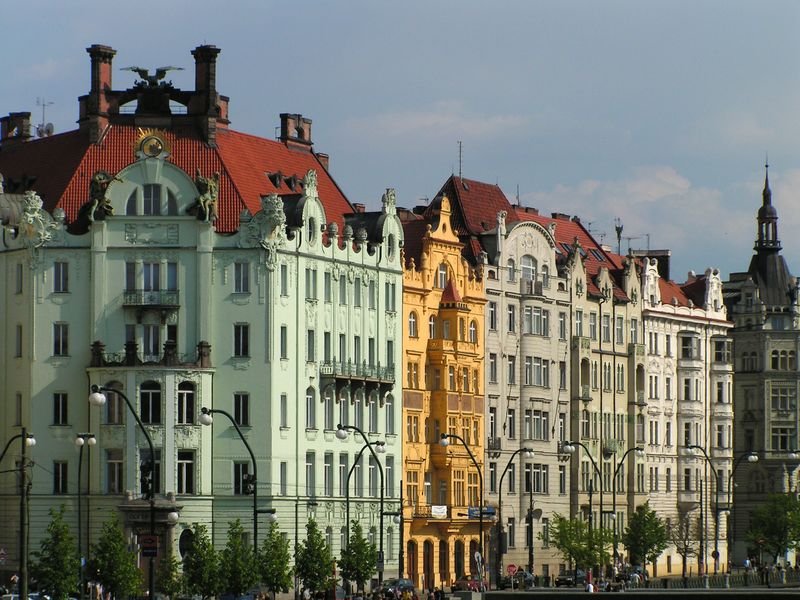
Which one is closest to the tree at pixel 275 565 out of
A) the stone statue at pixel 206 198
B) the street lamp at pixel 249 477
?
the street lamp at pixel 249 477

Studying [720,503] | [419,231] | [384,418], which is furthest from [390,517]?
[720,503]

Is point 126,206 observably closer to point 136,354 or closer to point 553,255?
point 136,354

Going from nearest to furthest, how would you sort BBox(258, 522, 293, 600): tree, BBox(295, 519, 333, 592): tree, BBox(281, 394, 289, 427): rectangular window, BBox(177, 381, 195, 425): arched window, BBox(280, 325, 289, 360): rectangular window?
BBox(258, 522, 293, 600): tree < BBox(295, 519, 333, 592): tree < BBox(177, 381, 195, 425): arched window < BBox(281, 394, 289, 427): rectangular window < BBox(280, 325, 289, 360): rectangular window

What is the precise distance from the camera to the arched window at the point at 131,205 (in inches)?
4899

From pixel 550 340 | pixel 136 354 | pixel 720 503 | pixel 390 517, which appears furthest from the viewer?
pixel 720 503

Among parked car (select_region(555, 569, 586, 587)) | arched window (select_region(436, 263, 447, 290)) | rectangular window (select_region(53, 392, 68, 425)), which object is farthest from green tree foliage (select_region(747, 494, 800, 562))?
rectangular window (select_region(53, 392, 68, 425))

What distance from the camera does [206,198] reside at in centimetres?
12438

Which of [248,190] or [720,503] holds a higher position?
[248,190]

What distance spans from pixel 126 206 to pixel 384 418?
2096cm

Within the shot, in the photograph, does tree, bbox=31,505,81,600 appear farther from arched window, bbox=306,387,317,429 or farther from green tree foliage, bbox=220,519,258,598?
arched window, bbox=306,387,317,429

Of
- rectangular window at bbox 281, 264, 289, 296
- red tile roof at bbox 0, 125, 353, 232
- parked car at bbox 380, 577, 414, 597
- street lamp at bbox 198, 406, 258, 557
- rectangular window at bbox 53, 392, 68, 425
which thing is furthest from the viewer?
red tile roof at bbox 0, 125, 353, 232

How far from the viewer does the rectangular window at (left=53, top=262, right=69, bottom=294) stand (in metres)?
125

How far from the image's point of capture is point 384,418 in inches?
5349

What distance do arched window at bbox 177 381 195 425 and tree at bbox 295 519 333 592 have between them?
1263cm
